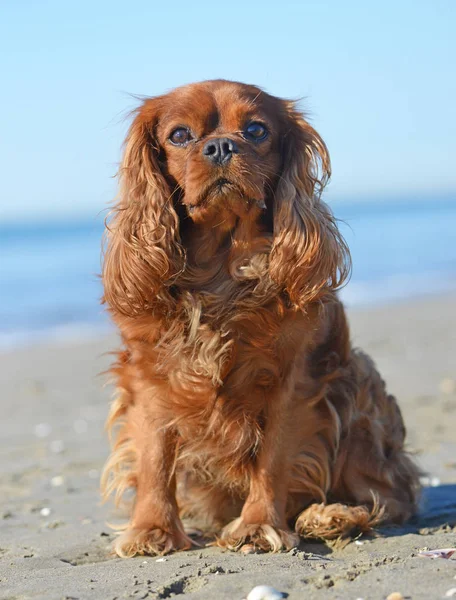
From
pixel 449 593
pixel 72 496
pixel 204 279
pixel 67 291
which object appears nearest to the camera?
pixel 449 593

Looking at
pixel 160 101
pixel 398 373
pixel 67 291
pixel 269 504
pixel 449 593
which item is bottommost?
pixel 449 593

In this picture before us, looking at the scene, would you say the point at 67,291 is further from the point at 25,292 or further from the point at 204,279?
the point at 204,279

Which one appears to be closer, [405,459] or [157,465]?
[157,465]

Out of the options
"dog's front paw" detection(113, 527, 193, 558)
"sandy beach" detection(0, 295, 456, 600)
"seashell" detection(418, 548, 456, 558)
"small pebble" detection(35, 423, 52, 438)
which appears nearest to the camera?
"sandy beach" detection(0, 295, 456, 600)

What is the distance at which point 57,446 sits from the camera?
5.84 metres

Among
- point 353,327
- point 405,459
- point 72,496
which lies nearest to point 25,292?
point 353,327

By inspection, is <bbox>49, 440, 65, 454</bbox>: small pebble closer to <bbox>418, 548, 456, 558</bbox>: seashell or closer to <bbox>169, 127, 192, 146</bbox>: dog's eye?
<bbox>169, 127, 192, 146</bbox>: dog's eye

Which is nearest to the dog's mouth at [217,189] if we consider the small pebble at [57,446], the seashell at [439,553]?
the seashell at [439,553]

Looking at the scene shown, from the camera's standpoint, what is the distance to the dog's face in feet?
11.2

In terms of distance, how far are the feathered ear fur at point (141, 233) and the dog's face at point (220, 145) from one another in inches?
2.6

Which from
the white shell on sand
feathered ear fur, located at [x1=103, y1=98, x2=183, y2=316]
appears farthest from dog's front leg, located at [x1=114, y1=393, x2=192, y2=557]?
the white shell on sand

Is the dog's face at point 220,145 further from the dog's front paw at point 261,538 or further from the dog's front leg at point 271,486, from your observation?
the dog's front paw at point 261,538

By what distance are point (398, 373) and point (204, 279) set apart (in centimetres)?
432

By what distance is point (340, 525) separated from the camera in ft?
12.1
